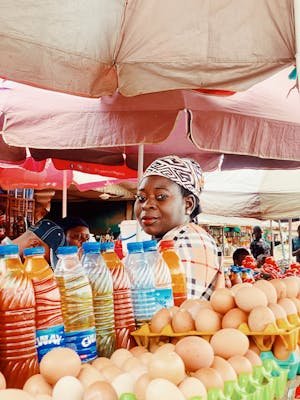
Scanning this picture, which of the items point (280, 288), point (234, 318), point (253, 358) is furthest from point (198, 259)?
point (253, 358)

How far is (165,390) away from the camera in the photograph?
1318mm

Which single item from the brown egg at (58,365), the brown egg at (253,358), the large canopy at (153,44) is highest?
the large canopy at (153,44)

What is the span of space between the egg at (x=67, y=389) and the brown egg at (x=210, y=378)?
0.40 meters

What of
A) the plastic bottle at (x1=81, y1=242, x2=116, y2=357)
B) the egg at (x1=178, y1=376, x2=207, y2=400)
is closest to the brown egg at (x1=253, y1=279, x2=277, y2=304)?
the plastic bottle at (x1=81, y1=242, x2=116, y2=357)

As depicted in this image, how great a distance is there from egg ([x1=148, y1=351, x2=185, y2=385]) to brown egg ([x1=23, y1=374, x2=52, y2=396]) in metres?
0.29

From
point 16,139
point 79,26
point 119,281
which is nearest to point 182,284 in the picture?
point 119,281

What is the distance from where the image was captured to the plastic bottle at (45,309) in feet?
5.18

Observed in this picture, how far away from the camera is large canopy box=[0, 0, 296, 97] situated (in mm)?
2324

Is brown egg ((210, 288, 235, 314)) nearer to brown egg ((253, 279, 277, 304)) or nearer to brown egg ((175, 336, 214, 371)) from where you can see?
brown egg ((253, 279, 277, 304))

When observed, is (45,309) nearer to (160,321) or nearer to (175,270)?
(160,321)

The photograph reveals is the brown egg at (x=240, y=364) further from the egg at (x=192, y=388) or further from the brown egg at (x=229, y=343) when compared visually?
the egg at (x=192, y=388)

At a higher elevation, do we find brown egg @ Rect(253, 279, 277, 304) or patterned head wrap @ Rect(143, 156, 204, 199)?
patterned head wrap @ Rect(143, 156, 204, 199)

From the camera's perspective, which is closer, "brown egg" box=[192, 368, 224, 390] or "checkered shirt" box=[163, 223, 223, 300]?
"brown egg" box=[192, 368, 224, 390]

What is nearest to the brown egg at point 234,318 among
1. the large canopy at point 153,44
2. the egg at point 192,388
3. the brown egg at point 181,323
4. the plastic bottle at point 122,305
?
the brown egg at point 181,323
